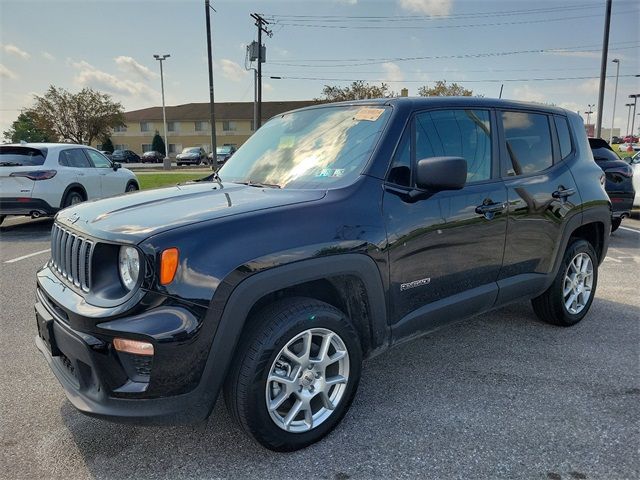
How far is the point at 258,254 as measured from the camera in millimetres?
→ 2287

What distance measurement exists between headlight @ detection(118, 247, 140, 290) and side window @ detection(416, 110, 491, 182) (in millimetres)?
1765

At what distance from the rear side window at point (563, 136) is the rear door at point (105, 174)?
9245mm

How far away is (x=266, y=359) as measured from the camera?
7.66ft

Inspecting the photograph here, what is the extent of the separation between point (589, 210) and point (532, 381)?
1746 mm

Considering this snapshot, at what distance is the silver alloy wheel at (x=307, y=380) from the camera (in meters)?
2.47

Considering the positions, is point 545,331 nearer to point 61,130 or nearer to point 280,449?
point 280,449

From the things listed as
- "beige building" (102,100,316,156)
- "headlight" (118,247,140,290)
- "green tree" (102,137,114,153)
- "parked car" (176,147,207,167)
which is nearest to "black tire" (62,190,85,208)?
"headlight" (118,247,140,290)

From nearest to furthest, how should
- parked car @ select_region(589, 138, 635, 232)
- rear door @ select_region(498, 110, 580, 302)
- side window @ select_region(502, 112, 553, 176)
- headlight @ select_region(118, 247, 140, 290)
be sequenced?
1. headlight @ select_region(118, 247, 140, 290)
2. rear door @ select_region(498, 110, 580, 302)
3. side window @ select_region(502, 112, 553, 176)
4. parked car @ select_region(589, 138, 635, 232)

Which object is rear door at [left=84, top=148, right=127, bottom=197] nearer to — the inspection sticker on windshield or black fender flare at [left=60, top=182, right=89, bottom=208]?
black fender flare at [left=60, top=182, right=89, bottom=208]

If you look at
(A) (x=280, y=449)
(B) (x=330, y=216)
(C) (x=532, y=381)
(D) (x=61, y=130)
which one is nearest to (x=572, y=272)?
(C) (x=532, y=381)

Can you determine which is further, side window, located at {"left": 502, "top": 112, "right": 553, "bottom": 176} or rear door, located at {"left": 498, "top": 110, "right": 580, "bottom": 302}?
side window, located at {"left": 502, "top": 112, "right": 553, "bottom": 176}

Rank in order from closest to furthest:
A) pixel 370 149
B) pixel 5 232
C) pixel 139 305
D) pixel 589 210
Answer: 1. pixel 139 305
2. pixel 370 149
3. pixel 589 210
4. pixel 5 232

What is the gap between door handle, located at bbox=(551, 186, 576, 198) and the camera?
12.7 feet

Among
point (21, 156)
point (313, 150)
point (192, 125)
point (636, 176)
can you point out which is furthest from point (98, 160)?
point (192, 125)
